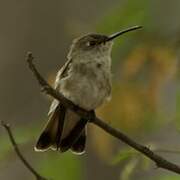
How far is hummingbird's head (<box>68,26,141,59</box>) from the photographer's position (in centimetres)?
361

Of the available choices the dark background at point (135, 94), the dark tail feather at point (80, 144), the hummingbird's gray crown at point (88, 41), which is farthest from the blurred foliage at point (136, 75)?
the hummingbird's gray crown at point (88, 41)

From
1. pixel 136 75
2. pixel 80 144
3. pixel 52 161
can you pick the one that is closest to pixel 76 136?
pixel 80 144

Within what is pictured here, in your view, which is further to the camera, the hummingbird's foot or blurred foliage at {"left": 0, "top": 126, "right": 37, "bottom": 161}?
the hummingbird's foot

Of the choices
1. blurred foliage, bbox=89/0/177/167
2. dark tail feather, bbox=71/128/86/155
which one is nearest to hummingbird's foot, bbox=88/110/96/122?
blurred foliage, bbox=89/0/177/167

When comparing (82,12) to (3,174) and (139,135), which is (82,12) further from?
(139,135)

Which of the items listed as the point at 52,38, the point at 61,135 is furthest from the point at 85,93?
the point at 52,38

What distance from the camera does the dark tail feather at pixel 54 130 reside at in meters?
3.27

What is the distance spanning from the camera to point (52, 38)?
591 cm

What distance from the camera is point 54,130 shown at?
11.4ft

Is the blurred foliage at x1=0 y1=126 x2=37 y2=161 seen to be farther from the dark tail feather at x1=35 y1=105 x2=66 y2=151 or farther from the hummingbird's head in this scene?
the hummingbird's head

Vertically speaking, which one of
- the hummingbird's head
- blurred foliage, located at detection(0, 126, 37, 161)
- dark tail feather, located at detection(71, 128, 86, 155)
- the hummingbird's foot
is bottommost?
dark tail feather, located at detection(71, 128, 86, 155)

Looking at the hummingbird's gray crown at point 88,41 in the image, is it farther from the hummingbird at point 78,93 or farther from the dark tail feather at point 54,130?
the dark tail feather at point 54,130

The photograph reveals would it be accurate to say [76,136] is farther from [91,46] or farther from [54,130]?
[91,46]

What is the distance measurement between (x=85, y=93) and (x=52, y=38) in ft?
8.70
